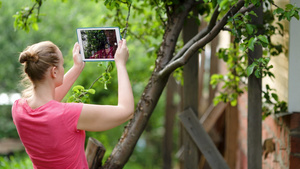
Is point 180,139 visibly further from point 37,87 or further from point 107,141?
point 37,87

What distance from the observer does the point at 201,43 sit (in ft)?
7.68

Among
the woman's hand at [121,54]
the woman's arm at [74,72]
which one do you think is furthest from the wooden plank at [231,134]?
the woman's hand at [121,54]

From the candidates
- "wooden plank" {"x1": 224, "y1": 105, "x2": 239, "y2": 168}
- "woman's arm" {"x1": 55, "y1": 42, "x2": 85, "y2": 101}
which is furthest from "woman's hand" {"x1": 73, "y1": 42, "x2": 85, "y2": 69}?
"wooden plank" {"x1": 224, "y1": 105, "x2": 239, "y2": 168}

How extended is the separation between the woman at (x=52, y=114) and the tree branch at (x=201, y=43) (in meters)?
0.68

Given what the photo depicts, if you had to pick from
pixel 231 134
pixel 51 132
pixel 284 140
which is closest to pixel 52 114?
pixel 51 132

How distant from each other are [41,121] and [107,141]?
5.33 metres

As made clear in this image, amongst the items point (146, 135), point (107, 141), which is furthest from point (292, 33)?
point (146, 135)

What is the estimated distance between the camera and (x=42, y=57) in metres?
1.74

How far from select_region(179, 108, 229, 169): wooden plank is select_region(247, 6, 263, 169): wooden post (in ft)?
1.16

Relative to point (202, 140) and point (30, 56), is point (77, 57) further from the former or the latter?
point (202, 140)

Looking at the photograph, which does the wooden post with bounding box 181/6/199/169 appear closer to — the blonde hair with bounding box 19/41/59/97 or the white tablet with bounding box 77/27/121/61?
the white tablet with bounding box 77/27/121/61

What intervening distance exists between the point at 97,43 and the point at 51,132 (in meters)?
0.56

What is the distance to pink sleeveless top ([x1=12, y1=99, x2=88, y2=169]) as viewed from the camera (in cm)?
170

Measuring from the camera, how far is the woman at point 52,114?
1713mm
